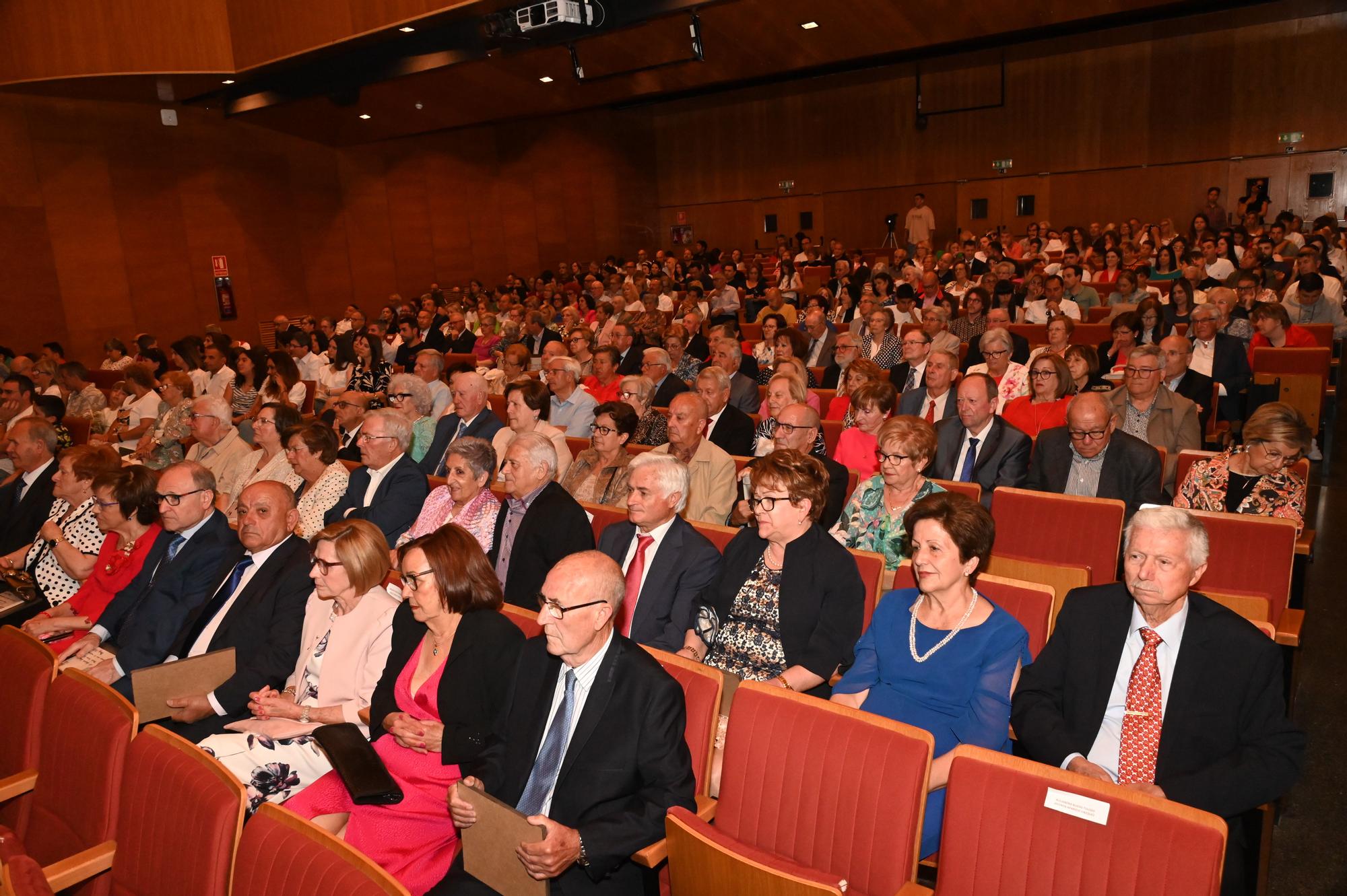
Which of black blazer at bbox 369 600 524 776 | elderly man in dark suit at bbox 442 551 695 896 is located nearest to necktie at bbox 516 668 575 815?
elderly man in dark suit at bbox 442 551 695 896

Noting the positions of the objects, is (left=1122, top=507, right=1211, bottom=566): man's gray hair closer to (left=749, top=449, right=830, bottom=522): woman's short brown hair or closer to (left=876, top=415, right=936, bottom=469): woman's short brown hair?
(left=749, top=449, right=830, bottom=522): woman's short brown hair

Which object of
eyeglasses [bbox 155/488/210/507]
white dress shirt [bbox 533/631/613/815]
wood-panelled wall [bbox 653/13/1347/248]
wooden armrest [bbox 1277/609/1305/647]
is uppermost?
wood-panelled wall [bbox 653/13/1347/248]

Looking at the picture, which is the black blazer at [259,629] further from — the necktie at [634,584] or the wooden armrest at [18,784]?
the necktie at [634,584]

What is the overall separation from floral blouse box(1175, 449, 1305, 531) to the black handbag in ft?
10.1

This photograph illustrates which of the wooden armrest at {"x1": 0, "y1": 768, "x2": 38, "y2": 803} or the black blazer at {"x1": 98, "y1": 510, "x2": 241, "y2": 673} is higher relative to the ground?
the black blazer at {"x1": 98, "y1": 510, "x2": 241, "y2": 673}

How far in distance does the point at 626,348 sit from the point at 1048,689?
591 centimetres

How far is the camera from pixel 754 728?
2.19m

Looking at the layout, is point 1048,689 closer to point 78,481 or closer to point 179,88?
point 78,481

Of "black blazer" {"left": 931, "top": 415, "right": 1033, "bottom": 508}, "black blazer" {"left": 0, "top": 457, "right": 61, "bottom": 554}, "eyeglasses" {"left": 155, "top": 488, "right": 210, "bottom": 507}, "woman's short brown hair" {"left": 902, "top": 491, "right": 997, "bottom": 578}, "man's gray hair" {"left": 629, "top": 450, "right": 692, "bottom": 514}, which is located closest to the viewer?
"woman's short brown hair" {"left": 902, "top": 491, "right": 997, "bottom": 578}

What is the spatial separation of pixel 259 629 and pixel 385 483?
4.51 feet

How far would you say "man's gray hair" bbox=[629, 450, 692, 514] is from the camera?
10.4ft

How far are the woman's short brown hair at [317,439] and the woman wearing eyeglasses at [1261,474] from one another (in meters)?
3.99

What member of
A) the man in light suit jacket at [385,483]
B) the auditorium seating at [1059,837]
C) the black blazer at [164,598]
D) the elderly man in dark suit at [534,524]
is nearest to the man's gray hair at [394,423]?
the man in light suit jacket at [385,483]

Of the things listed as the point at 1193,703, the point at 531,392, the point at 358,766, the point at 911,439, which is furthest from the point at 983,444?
the point at 358,766
